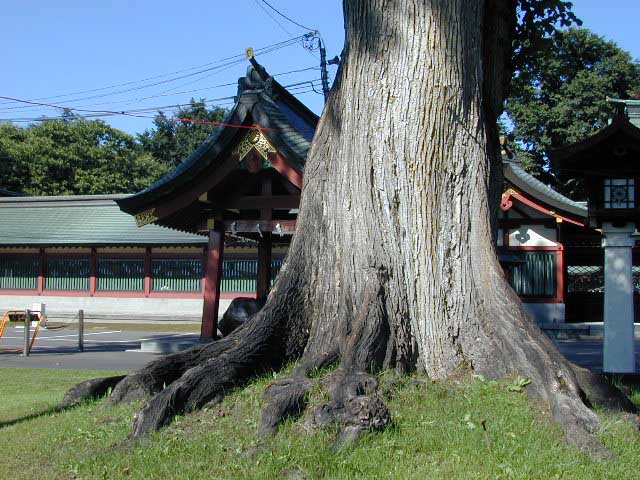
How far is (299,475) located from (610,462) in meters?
2.03

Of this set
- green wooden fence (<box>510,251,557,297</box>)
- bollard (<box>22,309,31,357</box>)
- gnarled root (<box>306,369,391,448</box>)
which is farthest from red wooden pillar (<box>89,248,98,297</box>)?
gnarled root (<box>306,369,391,448</box>)

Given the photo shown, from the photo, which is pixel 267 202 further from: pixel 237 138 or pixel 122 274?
pixel 122 274

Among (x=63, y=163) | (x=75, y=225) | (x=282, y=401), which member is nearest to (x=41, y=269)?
(x=75, y=225)

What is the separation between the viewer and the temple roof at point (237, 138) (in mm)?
13430

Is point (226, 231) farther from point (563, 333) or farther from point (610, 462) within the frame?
point (563, 333)

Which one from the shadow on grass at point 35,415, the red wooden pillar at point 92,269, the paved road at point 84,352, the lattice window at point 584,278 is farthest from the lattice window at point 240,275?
the shadow on grass at point 35,415

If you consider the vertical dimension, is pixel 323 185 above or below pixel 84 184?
below

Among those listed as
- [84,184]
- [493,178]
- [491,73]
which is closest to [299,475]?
[493,178]

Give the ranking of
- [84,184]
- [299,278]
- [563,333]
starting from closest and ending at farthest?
[299,278], [563,333], [84,184]

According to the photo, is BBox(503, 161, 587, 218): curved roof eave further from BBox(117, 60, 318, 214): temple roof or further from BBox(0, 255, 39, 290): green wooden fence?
BBox(0, 255, 39, 290): green wooden fence

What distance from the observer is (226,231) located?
15.4m

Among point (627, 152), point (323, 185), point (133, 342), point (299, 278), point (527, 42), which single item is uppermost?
Answer: point (527, 42)

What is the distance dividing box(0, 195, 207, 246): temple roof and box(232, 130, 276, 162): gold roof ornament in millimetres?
14935

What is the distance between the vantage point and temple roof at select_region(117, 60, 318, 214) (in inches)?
529
